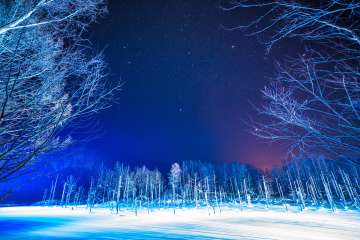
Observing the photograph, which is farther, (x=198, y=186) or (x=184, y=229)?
(x=198, y=186)

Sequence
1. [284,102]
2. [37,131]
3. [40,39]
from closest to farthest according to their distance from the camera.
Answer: [37,131]
[284,102]
[40,39]

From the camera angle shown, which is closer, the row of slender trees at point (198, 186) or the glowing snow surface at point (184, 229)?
the glowing snow surface at point (184, 229)

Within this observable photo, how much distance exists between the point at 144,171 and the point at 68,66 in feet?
210

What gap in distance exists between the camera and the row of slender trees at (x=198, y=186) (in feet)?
182

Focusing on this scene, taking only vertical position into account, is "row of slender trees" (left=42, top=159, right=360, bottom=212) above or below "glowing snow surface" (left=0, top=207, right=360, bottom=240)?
above

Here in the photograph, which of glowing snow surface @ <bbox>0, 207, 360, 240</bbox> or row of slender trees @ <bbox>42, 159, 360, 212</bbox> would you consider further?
row of slender trees @ <bbox>42, 159, 360, 212</bbox>

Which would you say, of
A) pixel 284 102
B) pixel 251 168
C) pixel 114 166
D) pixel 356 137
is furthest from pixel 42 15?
pixel 251 168

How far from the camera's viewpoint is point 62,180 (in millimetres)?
63531

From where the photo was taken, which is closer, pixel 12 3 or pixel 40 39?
pixel 12 3

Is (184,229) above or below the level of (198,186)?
below

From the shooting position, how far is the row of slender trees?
5559cm

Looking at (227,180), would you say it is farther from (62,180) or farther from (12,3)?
(12,3)

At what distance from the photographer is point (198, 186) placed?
5859cm

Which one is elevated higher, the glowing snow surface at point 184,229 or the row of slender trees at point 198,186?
the row of slender trees at point 198,186
